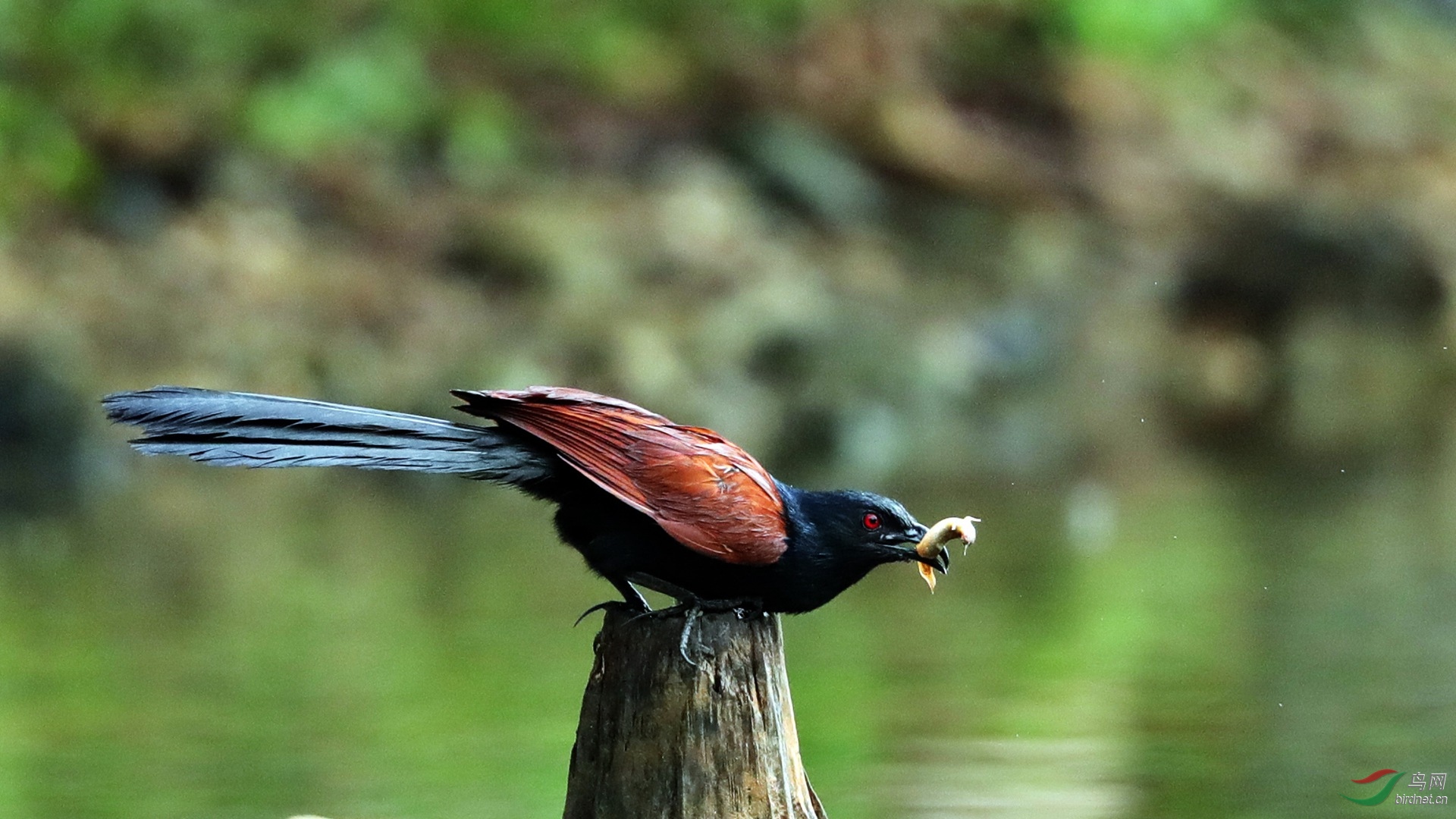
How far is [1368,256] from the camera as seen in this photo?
17984 millimetres

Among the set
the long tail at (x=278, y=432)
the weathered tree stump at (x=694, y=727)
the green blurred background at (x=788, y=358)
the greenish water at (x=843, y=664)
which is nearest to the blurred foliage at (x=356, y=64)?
the green blurred background at (x=788, y=358)

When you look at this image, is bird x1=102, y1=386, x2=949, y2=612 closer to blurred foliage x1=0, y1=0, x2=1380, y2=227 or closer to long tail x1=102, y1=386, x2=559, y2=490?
long tail x1=102, y1=386, x2=559, y2=490

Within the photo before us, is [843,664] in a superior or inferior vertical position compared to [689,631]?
superior

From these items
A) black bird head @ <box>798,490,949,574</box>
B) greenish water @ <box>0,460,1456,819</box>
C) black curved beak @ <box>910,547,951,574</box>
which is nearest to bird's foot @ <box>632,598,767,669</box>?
black bird head @ <box>798,490,949,574</box>

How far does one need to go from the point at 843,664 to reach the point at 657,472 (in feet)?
10.2

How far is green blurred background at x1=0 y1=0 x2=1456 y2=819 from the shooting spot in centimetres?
541

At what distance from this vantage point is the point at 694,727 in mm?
3307

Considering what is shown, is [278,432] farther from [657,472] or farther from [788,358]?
[788,358]

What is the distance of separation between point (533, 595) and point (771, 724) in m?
4.36

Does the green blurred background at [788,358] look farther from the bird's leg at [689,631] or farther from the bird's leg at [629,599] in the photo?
the bird's leg at [689,631]

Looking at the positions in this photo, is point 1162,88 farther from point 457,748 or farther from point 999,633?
point 457,748

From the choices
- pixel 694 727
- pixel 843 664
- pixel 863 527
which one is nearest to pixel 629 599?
pixel 694 727

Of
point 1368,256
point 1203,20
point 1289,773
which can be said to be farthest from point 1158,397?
point 1289,773

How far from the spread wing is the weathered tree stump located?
147 millimetres
